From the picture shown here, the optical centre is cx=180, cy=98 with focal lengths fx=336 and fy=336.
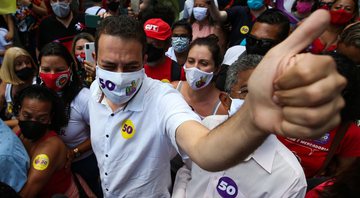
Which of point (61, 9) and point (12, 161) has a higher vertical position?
point (12, 161)

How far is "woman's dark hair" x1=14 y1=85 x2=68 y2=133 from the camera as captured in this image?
228 cm

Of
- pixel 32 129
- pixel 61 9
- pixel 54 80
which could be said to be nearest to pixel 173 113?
pixel 32 129

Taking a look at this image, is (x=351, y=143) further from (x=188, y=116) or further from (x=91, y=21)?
(x=91, y=21)

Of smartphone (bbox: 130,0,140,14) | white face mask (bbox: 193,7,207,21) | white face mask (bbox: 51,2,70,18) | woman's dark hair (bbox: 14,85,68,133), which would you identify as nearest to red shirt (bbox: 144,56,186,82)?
woman's dark hair (bbox: 14,85,68,133)

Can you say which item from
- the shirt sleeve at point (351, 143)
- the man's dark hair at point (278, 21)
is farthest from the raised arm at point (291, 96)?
the man's dark hair at point (278, 21)

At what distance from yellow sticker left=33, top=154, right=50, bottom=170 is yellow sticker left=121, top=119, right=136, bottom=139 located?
581 mm

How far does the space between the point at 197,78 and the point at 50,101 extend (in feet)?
3.70

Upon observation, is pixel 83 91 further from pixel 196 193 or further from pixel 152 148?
pixel 196 193

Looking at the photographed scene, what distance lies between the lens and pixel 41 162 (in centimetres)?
202

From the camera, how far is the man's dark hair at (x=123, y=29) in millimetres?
1719

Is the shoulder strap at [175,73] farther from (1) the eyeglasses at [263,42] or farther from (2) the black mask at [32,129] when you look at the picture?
(2) the black mask at [32,129]

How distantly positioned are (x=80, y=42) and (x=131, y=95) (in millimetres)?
2128

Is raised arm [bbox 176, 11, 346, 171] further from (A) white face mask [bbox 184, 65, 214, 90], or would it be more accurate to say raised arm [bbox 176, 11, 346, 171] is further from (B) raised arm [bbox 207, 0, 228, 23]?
(B) raised arm [bbox 207, 0, 228, 23]

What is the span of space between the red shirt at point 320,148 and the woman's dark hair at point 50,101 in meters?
1.54
